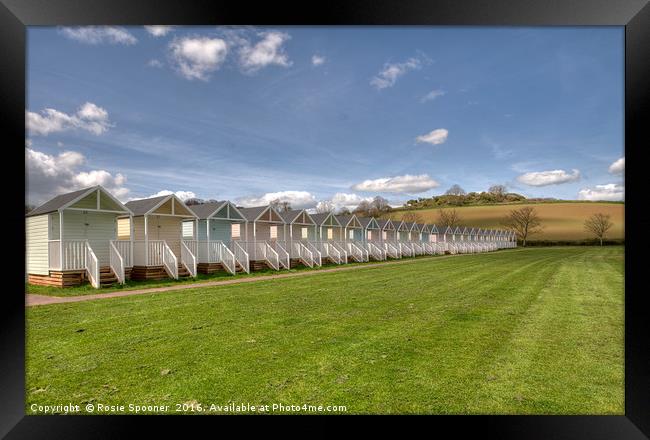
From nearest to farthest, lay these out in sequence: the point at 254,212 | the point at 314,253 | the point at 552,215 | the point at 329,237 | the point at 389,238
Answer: the point at 254,212
the point at 314,253
the point at 329,237
the point at 389,238
the point at 552,215

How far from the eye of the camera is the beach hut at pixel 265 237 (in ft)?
54.0

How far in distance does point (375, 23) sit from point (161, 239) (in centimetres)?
1330

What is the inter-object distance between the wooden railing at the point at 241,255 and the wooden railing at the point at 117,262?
196 inches

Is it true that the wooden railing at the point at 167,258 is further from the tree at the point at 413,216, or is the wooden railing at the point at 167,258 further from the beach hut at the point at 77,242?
the tree at the point at 413,216

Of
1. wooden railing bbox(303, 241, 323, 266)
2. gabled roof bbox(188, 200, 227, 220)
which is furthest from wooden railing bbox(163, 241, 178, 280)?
wooden railing bbox(303, 241, 323, 266)

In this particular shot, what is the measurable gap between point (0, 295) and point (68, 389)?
1268 mm

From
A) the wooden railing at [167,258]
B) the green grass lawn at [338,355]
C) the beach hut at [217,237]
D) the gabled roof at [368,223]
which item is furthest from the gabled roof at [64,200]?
the gabled roof at [368,223]

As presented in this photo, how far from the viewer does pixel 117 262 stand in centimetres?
1108

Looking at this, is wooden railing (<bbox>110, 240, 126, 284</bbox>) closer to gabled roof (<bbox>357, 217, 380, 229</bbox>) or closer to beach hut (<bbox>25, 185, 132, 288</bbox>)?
beach hut (<bbox>25, 185, 132, 288</bbox>)

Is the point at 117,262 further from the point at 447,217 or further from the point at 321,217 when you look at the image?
the point at 447,217

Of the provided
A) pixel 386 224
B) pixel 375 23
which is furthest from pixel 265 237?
pixel 375 23

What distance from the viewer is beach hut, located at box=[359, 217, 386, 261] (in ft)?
83.5

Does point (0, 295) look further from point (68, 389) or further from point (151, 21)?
point (151, 21)

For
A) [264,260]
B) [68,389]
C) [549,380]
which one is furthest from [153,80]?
[264,260]
